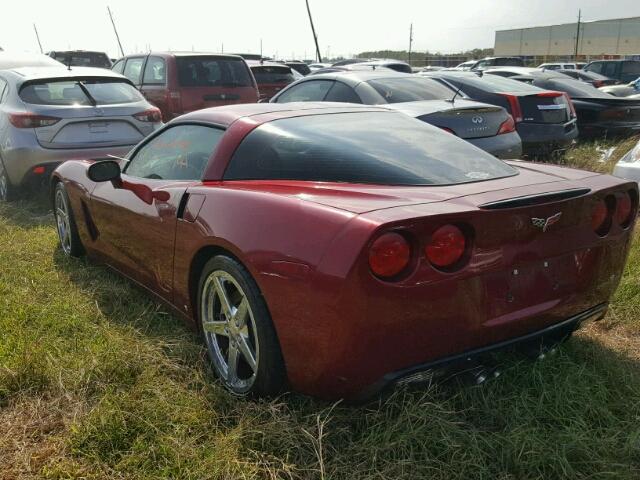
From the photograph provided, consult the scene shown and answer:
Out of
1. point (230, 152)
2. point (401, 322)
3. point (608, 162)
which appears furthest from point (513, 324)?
point (608, 162)

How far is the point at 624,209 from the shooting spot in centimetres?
280

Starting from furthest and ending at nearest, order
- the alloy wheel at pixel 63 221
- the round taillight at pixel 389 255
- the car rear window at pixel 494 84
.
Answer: the car rear window at pixel 494 84 < the alloy wheel at pixel 63 221 < the round taillight at pixel 389 255

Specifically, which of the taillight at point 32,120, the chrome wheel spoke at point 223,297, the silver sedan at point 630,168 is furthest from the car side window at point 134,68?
the chrome wheel spoke at point 223,297

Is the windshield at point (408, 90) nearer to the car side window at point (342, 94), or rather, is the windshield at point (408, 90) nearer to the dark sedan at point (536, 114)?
the car side window at point (342, 94)

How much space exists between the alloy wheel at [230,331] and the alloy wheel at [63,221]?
2.25m

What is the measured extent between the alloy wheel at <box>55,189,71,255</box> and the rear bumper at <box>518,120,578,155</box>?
5.39 meters

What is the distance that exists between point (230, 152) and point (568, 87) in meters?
8.72

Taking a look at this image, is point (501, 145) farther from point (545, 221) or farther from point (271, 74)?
point (271, 74)

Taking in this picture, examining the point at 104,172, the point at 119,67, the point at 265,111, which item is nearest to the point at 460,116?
the point at 265,111

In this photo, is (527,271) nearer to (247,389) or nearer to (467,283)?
(467,283)

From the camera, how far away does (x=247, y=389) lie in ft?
8.77

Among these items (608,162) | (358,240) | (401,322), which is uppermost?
(358,240)

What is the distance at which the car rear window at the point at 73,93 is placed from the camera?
6.51 m

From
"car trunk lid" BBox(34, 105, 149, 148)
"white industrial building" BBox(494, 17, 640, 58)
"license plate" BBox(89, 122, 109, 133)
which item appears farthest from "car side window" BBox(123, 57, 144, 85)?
"white industrial building" BBox(494, 17, 640, 58)
